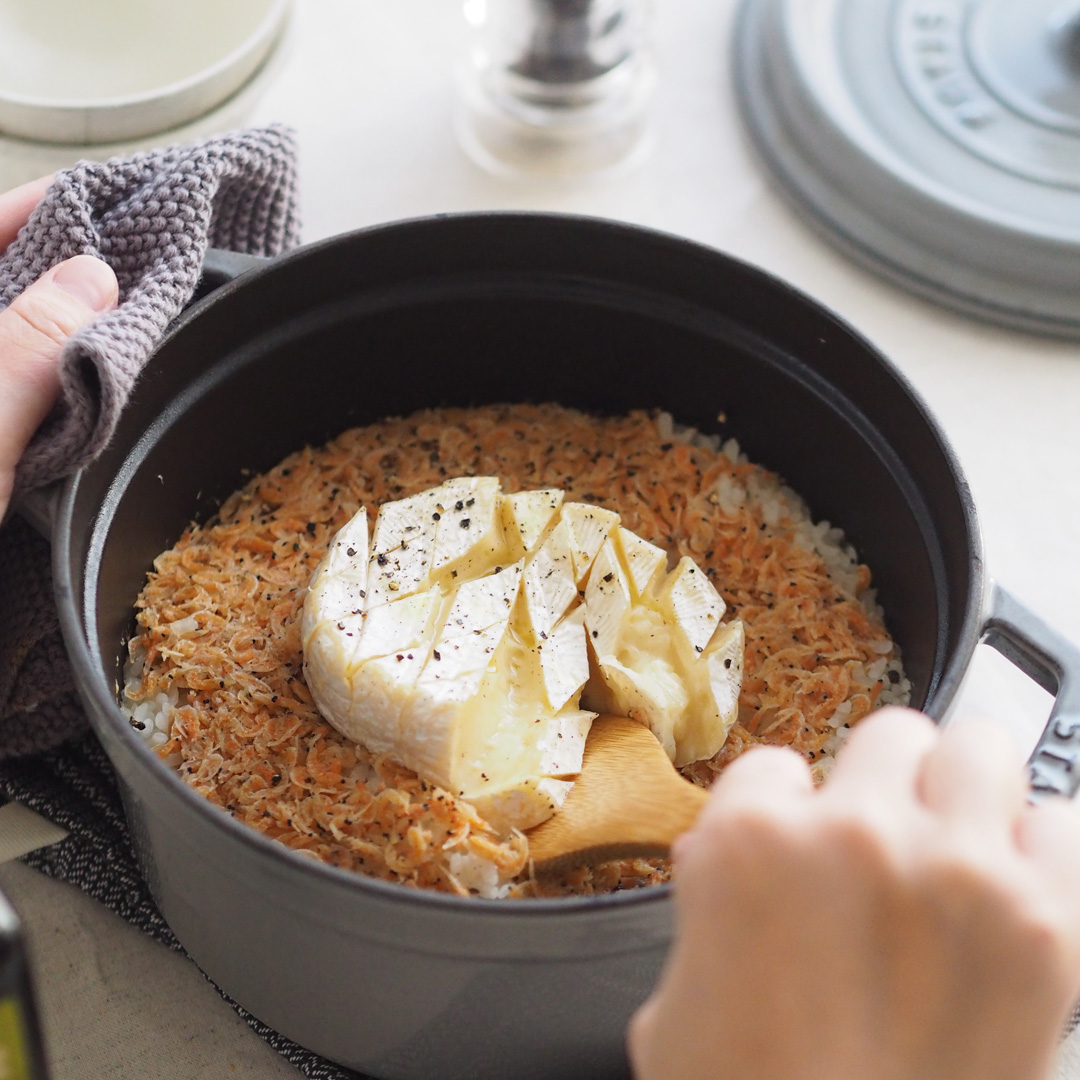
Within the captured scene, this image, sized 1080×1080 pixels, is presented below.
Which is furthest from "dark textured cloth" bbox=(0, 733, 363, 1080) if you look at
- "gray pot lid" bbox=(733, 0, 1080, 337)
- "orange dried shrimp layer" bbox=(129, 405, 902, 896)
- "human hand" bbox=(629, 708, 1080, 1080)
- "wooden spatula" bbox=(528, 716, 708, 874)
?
"gray pot lid" bbox=(733, 0, 1080, 337)

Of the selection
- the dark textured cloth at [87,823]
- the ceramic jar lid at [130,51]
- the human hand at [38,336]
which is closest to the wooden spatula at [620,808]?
the dark textured cloth at [87,823]

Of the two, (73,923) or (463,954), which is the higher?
(463,954)

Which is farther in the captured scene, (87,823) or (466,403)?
(466,403)

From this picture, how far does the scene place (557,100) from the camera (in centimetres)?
152

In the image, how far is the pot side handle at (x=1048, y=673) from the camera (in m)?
0.77

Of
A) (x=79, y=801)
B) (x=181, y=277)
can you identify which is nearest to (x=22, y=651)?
(x=79, y=801)

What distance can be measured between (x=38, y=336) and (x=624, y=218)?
792 mm

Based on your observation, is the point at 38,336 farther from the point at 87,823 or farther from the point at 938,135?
the point at 938,135

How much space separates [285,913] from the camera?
0.74m

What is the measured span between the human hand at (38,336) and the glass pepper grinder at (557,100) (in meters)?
0.69

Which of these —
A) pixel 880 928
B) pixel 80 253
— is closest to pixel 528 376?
pixel 80 253

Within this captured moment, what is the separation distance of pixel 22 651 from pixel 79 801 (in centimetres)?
17

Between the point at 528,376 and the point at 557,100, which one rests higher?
the point at 557,100

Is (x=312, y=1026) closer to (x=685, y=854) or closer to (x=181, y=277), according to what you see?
(x=685, y=854)
